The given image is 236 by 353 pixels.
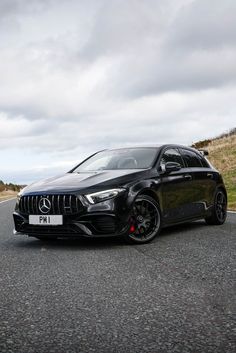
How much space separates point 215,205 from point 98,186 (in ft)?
10.3

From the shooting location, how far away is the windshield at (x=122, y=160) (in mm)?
7965

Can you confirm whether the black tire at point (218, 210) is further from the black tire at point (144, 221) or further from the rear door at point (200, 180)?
the black tire at point (144, 221)

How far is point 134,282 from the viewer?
4.82 meters

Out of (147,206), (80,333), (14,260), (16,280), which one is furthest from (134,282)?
(147,206)

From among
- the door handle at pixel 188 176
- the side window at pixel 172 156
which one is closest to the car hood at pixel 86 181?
the side window at pixel 172 156

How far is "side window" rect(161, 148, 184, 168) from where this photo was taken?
27.3ft

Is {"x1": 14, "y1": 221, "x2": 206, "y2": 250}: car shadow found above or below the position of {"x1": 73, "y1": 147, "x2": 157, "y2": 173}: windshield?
below

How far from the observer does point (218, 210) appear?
9.43 meters

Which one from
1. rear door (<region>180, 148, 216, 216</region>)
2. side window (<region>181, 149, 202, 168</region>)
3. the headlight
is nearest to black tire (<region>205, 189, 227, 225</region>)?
rear door (<region>180, 148, 216, 216</region>)

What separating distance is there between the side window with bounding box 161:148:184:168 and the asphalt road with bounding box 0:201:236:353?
5.40 ft

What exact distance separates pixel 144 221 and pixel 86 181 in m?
0.99

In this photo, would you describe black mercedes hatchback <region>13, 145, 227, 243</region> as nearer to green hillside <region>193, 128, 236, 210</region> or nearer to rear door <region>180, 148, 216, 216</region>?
rear door <region>180, 148, 216, 216</region>

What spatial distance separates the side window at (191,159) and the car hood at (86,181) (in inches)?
65.8

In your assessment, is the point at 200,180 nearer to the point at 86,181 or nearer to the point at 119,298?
the point at 86,181
